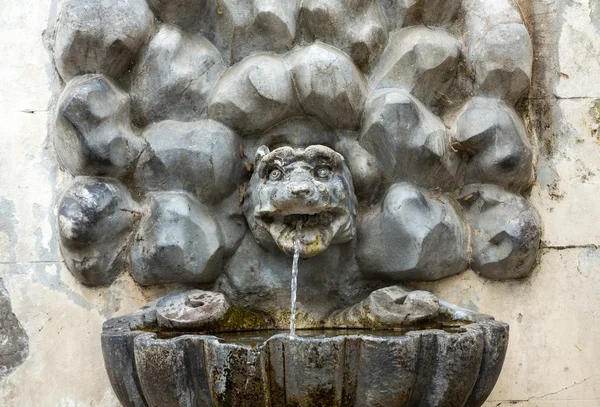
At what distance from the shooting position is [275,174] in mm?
2322

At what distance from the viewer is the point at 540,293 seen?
100 inches

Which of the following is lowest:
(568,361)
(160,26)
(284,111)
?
(568,361)

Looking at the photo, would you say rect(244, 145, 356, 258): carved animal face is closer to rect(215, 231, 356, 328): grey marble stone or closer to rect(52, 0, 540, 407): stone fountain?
rect(52, 0, 540, 407): stone fountain

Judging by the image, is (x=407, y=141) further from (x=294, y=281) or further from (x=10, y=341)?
(x=10, y=341)

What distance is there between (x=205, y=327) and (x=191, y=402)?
28 cm

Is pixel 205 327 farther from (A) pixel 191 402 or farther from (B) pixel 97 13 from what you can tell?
(B) pixel 97 13

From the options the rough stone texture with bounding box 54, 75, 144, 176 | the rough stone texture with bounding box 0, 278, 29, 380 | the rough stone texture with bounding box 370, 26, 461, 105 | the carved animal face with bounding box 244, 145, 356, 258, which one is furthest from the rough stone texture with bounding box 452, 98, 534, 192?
the rough stone texture with bounding box 0, 278, 29, 380

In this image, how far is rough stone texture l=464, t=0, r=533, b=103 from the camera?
101 inches

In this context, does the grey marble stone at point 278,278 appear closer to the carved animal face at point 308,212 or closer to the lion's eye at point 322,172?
the carved animal face at point 308,212

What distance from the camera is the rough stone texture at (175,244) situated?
238 cm

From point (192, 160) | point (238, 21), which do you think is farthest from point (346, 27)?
point (192, 160)

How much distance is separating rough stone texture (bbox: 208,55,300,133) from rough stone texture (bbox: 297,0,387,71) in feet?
0.51

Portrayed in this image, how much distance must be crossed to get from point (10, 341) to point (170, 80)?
2.92 feet

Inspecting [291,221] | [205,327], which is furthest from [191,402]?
[291,221]
